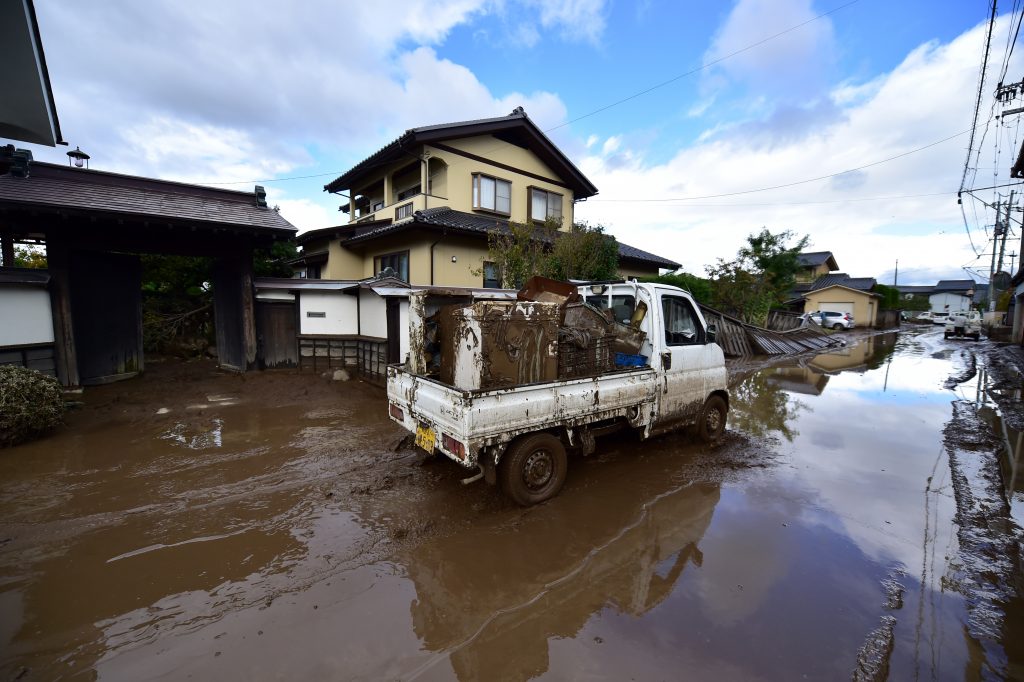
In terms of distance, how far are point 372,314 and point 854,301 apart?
4002 centimetres

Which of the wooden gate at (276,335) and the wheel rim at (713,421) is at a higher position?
the wooden gate at (276,335)

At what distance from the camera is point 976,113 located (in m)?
14.9

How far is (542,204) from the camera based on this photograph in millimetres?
17281

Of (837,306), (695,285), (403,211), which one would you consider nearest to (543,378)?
(403,211)

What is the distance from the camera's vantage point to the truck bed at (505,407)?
378 centimetres

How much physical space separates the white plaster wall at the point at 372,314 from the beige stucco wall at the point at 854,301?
125ft

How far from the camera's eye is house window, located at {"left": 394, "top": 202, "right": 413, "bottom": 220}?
48.0 feet

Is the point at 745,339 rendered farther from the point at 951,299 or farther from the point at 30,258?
the point at 951,299

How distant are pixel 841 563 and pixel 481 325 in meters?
3.67

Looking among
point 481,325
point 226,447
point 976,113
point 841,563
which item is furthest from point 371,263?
point 976,113

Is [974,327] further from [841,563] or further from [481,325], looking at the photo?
[481,325]

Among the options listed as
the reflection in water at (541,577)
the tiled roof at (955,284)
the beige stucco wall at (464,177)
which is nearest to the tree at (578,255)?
the beige stucco wall at (464,177)

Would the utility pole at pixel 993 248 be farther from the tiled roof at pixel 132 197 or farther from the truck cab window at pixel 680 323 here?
the tiled roof at pixel 132 197

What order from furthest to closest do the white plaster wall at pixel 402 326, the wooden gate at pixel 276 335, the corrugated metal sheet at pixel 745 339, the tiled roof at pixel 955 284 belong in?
1. the tiled roof at pixel 955 284
2. the corrugated metal sheet at pixel 745 339
3. the wooden gate at pixel 276 335
4. the white plaster wall at pixel 402 326
